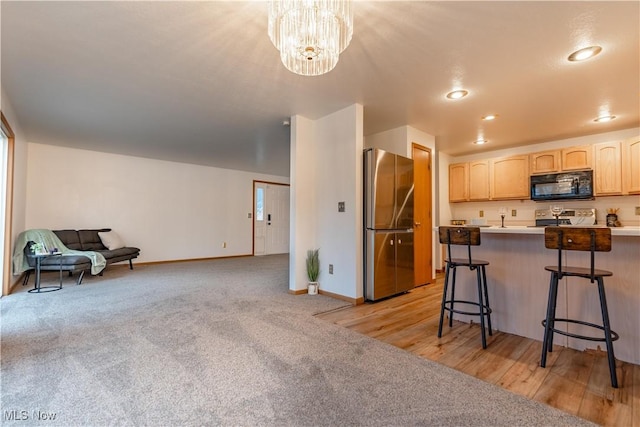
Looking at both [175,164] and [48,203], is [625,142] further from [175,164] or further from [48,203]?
[48,203]

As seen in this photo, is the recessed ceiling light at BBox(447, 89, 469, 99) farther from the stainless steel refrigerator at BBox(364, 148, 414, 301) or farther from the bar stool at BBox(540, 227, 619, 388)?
the bar stool at BBox(540, 227, 619, 388)

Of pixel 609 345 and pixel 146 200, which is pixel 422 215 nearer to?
pixel 609 345

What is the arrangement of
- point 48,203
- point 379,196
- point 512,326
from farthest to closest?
1. point 48,203
2. point 379,196
3. point 512,326

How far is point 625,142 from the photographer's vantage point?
416 cm

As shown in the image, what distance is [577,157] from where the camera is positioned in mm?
4566

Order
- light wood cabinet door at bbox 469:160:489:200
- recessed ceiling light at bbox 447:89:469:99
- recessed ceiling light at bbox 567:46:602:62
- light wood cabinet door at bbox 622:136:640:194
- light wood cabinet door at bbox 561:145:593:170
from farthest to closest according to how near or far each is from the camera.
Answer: light wood cabinet door at bbox 469:160:489:200
light wood cabinet door at bbox 561:145:593:170
light wood cabinet door at bbox 622:136:640:194
recessed ceiling light at bbox 447:89:469:99
recessed ceiling light at bbox 567:46:602:62

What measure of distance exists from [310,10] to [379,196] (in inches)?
91.6

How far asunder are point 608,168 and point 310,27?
16.3 ft

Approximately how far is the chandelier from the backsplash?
3.26 m

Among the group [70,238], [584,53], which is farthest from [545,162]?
[70,238]

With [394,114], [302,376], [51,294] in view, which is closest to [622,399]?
[302,376]

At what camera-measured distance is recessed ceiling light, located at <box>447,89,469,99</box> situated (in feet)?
10.4

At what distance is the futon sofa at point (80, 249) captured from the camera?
4.24 metres

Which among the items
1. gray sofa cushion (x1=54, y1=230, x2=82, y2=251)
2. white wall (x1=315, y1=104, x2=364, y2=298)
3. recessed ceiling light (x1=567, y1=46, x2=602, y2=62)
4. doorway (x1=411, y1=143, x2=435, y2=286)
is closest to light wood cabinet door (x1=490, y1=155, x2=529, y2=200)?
doorway (x1=411, y1=143, x2=435, y2=286)
